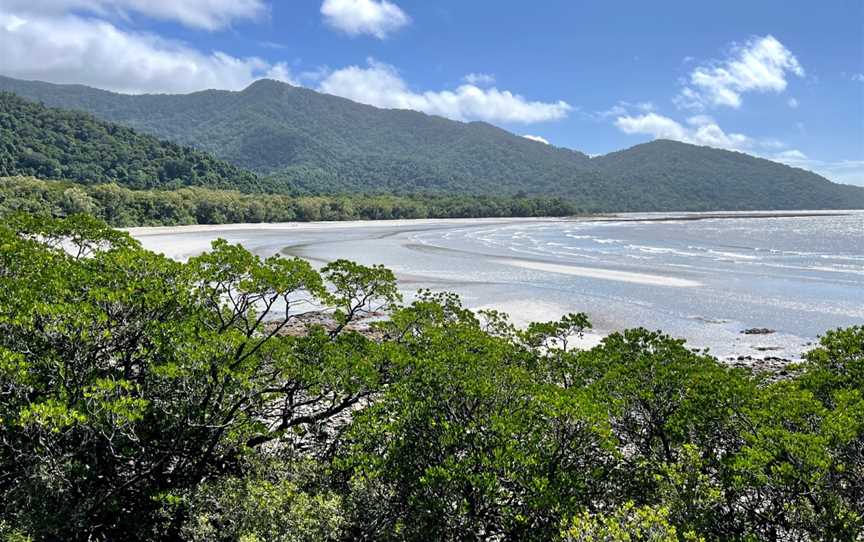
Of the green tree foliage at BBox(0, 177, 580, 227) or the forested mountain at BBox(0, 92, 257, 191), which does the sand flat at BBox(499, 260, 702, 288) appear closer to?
the green tree foliage at BBox(0, 177, 580, 227)

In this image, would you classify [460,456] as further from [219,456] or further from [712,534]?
[219,456]

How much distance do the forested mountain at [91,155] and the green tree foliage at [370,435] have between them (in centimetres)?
12904

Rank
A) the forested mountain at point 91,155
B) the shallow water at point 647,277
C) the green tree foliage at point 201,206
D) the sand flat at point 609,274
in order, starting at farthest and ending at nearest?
the forested mountain at point 91,155 < the green tree foliage at point 201,206 < the sand flat at point 609,274 < the shallow water at point 647,277

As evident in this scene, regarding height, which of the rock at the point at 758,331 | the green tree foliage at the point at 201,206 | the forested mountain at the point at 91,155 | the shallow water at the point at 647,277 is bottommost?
the rock at the point at 758,331

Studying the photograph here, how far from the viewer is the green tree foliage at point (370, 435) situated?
28.2 ft

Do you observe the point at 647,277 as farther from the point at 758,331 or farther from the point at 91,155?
the point at 91,155

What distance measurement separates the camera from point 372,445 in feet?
33.4

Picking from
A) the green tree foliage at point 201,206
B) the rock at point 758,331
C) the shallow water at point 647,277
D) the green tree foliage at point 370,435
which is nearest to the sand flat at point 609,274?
the shallow water at point 647,277

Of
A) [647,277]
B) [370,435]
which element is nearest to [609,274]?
[647,277]

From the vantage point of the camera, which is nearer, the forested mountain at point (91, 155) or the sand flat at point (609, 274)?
the sand flat at point (609, 274)

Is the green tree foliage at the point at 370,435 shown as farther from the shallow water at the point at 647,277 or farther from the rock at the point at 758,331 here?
the rock at the point at 758,331

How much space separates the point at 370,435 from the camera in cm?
1017

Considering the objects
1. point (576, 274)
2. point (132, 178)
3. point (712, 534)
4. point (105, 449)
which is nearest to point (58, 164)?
point (132, 178)

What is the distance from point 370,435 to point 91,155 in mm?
153764
